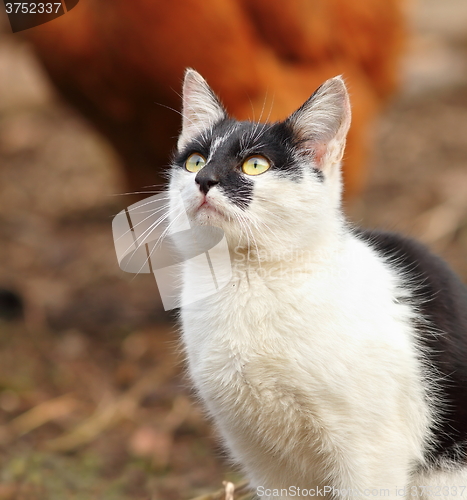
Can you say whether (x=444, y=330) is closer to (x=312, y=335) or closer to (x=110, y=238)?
(x=312, y=335)

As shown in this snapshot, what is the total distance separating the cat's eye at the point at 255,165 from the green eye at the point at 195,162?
0.41 feet

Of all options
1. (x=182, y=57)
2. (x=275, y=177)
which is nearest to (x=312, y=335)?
(x=275, y=177)

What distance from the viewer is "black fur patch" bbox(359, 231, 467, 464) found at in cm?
133

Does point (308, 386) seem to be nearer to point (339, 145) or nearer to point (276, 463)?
point (276, 463)

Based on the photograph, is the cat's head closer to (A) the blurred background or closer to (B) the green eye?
(B) the green eye

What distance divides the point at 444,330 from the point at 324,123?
57 cm

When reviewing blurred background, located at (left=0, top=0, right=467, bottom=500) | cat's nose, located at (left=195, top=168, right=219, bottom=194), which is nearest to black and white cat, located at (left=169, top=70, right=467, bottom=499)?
cat's nose, located at (left=195, top=168, right=219, bottom=194)

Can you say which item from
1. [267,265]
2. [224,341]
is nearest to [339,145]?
[267,265]

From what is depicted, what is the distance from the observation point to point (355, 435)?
1198mm

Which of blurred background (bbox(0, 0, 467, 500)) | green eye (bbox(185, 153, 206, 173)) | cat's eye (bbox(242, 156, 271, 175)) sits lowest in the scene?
blurred background (bbox(0, 0, 467, 500))

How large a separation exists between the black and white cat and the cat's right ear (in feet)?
0.07

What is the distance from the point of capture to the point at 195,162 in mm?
1351

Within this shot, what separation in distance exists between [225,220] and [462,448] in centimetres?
76

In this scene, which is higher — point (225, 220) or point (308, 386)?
point (225, 220)
